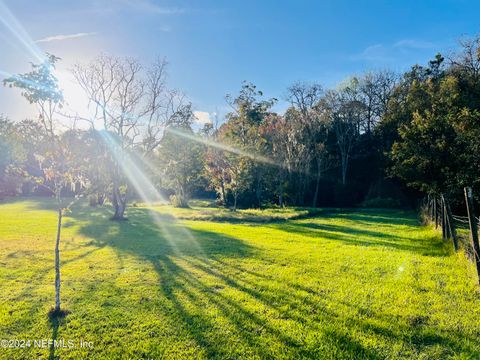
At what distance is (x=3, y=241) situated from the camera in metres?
11.5

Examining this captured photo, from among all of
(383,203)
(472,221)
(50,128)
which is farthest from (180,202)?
(472,221)

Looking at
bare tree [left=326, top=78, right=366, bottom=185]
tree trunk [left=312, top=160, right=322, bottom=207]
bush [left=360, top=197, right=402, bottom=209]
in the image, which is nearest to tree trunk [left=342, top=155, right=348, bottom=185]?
bare tree [left=326, top=78, right=366, bottom=185]

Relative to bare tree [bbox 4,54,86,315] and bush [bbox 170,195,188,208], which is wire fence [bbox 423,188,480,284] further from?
bush [bbox 170,195,188,208]

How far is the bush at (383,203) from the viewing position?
3384cm

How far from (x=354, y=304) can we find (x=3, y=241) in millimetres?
12860

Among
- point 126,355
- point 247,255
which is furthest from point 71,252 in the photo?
point 126,355

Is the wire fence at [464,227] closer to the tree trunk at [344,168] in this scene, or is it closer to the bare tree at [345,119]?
the tree trunk at [344,168]

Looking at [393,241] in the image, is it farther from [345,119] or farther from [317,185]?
[345,119]

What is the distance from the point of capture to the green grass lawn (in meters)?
4.14

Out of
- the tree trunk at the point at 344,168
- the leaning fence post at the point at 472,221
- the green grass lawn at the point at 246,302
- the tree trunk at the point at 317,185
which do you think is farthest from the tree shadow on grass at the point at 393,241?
the tree trunk at the point at 344,168

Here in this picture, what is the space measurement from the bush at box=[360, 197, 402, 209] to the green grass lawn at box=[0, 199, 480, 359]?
2510 cm

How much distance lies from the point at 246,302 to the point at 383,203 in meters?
33.0

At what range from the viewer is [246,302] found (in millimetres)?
5613

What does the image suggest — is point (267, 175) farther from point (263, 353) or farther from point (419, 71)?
point (263, 353)
